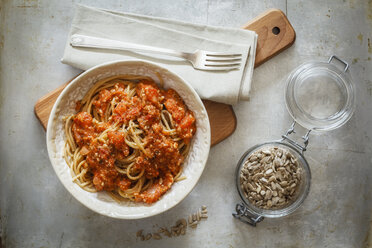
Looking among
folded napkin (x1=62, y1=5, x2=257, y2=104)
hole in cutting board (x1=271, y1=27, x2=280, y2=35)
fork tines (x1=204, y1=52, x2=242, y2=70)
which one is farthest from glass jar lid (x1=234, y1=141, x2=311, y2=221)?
hole in cutting board (x1=271, y1=27, x2=280, y2=35)

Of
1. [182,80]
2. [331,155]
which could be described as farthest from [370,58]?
[182,80]

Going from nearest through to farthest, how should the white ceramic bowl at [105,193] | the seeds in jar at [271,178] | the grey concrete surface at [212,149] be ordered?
the white ceramic bowl at [105,193] < the seeds in jar at [271,178] < the grey concrete surface at [212,149]

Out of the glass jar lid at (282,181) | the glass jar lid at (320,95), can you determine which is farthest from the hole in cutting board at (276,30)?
the glass jar lid at (282,181)

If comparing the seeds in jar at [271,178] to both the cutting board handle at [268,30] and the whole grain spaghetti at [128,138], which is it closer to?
the whole grain spaghetti at [128,138]

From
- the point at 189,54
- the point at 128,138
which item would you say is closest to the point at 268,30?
the point at 189,54

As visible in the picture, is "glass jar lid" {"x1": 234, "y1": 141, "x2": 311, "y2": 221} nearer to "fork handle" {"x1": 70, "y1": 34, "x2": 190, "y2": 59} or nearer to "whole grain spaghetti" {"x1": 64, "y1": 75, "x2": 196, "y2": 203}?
"whole grain spaghetti" {"x1": 64, "y1": 75, "x2": 196, "y2": 203}

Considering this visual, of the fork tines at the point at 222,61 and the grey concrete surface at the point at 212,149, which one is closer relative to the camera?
the fork tines at the point at 222,61

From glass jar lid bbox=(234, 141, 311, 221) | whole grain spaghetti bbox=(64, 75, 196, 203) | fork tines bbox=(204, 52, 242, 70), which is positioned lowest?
glass jar lid bbox=(234, 141, 311, 221)
